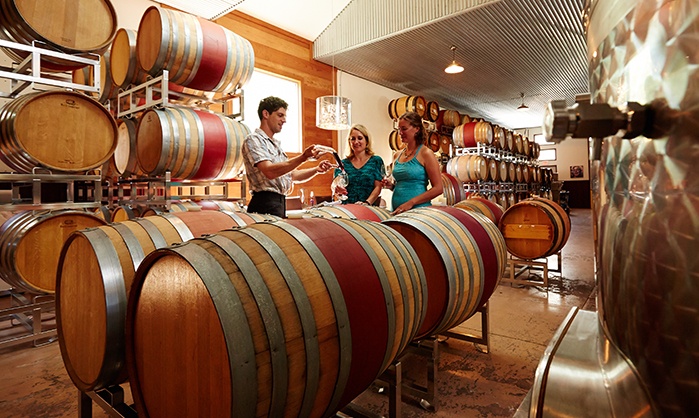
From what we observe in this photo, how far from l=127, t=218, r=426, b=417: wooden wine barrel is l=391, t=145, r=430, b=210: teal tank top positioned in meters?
1.81

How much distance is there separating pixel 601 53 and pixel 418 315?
1253mm

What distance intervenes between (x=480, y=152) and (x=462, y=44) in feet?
7.83

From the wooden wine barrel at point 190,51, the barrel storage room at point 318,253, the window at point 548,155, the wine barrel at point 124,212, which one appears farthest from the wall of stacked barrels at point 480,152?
the window at point 548,155

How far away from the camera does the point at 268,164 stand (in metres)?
2.54

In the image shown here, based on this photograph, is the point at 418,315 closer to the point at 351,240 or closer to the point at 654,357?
the point at 351,240

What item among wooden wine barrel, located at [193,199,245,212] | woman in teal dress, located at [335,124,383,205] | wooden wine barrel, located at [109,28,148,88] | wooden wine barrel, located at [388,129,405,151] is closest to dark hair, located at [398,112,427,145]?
woman in teal dress, located at [335,124,383,205]

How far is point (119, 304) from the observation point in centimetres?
139

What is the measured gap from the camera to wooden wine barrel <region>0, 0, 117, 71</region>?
3.11 metres

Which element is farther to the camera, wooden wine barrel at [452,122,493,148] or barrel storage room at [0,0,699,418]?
wooden wine barrel at [452,122,493,148]

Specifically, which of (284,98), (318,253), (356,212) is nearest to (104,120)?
(356,212)

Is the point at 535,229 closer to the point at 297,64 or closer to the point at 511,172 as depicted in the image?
the point at 297,64

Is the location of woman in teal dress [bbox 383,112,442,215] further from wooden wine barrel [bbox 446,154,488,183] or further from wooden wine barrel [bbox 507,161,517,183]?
wooden wine barrel [bbox 507,161,517,183]

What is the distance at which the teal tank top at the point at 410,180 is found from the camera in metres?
3.11

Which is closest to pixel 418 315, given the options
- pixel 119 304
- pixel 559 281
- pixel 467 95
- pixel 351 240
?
pixel 351 240
